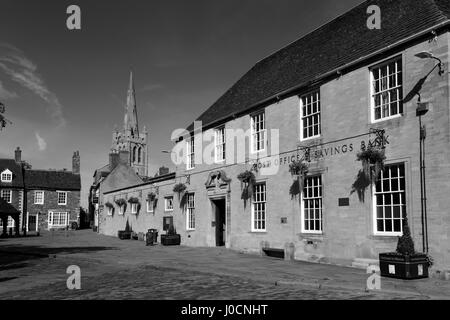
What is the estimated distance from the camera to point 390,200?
548 inches

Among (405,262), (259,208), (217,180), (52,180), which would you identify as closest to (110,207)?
(52,180)

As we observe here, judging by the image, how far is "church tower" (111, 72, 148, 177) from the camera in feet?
393

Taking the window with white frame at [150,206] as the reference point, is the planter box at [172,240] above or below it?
below

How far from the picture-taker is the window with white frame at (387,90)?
14.1m

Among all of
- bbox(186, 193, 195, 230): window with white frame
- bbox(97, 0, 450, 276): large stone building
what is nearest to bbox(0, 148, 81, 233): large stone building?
bbox(186, 193, 195, 230): window with white frame

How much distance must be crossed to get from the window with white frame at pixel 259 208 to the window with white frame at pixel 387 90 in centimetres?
667

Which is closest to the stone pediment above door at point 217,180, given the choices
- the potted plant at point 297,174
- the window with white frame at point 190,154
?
the window with white frame at point 190,154

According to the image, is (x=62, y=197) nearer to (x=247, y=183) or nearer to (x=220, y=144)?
(x=220, y=144)

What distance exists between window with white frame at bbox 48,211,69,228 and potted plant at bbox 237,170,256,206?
44.6 m

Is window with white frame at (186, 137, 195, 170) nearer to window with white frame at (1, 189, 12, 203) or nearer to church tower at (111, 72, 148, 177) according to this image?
window with white frame at (1, 189, 12, 203)

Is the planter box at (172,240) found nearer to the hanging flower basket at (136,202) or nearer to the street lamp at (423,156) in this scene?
the hanging flower basket at (136,202)

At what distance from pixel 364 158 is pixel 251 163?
7099 millimetres
